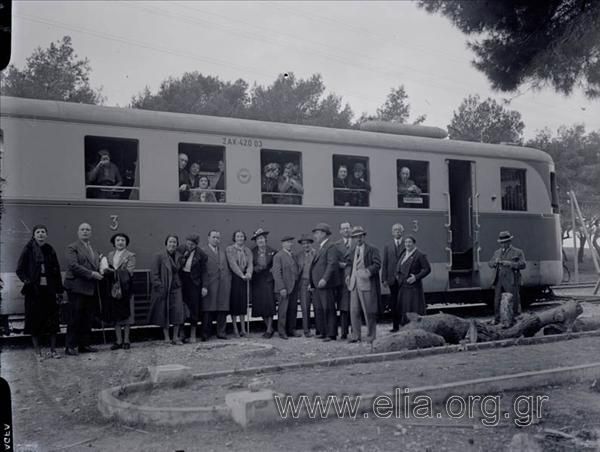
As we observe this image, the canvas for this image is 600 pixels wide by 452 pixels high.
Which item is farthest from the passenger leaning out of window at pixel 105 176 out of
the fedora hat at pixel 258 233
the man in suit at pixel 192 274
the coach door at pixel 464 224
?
the coach door at pixel 464 224

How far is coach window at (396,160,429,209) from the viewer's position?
10453 millimetres

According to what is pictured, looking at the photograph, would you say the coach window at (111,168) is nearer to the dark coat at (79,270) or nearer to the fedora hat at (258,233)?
the dark coat at (79,270)

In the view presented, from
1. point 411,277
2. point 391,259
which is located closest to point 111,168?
point 391,259

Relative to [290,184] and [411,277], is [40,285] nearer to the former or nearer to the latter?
[290,184]

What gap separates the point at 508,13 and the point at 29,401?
210 inches

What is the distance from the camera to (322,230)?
8836 millimetres

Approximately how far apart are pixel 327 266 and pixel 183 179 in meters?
2.34

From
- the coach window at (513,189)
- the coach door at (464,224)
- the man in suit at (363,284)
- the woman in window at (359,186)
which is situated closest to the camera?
the man in suit at (363,284)

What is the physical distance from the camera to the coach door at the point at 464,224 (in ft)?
36.9

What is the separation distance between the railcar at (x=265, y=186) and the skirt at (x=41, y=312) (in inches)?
18.4

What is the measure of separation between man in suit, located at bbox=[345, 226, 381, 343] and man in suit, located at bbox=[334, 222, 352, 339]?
140 millimetres

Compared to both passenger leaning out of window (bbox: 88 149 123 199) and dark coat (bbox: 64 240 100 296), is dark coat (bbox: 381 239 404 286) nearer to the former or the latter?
passenger leaning out of window (bbox: 88 149 123 199)

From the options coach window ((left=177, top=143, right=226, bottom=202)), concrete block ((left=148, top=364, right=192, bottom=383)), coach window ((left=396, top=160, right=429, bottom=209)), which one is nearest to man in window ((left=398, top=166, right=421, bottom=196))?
coach window ((left=396, top=160, right=429, bottom=209))
